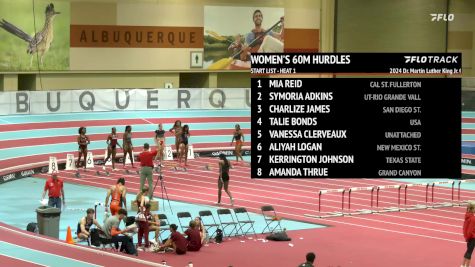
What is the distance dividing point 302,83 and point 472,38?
1297 inches

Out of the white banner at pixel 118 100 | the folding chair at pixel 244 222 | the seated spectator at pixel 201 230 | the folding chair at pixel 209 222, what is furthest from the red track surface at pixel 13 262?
the white banner at pixel 118 100

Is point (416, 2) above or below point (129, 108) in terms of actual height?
above

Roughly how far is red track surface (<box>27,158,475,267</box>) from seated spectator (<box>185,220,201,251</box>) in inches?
20.6

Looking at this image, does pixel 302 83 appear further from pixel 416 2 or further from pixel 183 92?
pixel 416 2

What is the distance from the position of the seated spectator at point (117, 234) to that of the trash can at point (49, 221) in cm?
143

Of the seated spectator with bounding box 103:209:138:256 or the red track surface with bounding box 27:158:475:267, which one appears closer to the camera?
the seated spectator with bounding box 103:209:138:256

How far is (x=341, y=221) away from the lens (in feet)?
85.0

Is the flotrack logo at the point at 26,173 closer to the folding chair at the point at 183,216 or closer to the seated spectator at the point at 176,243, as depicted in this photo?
the folding chair at the point at 183,216

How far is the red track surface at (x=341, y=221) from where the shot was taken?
21.7 m

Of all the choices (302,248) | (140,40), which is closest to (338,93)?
(302,248)

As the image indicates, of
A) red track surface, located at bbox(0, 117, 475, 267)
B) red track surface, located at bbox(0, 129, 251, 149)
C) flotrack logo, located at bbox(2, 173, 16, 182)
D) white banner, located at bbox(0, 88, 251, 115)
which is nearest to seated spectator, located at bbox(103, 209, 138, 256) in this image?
red track surface, located at bbox(0, 117, 475, 267)

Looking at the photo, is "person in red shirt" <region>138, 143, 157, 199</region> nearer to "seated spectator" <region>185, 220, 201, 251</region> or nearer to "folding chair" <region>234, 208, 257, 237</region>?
"folding chair" <region>234, 208, 257, 237</region>

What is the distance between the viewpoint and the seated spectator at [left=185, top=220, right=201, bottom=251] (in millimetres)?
21406

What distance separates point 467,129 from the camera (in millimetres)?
43281
